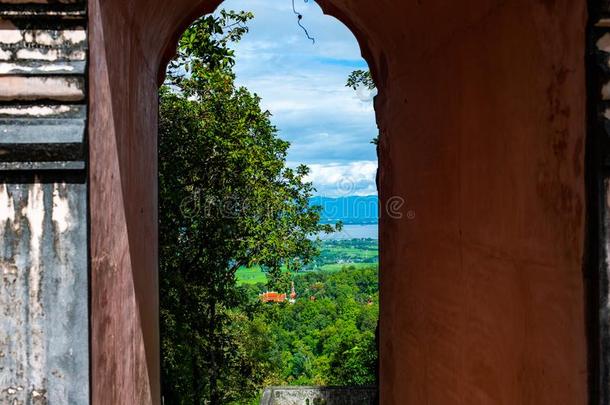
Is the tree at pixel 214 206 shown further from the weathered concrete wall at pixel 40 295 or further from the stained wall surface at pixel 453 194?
the weathered concrete wall at pixel 40 295

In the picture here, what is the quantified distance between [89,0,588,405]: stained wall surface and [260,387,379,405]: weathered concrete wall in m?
9.46

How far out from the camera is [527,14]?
7.29 ft

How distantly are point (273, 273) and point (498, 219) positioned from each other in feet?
27.9

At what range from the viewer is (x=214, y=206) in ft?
37.6

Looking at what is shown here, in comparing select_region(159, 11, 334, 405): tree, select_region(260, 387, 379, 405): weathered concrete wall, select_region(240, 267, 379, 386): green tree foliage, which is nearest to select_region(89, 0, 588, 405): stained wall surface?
select_region(159, 11, 334, 405): tree

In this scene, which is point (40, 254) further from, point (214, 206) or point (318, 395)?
point (318, 395)

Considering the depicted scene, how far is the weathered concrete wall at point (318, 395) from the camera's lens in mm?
13398

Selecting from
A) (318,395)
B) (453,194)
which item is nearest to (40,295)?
(453,194)

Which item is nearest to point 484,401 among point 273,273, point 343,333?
point 273,273

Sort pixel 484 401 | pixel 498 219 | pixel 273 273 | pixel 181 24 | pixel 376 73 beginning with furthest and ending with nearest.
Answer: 1. pixel 273 273
2. pixel 376 73
3. pixel 181 24
4. pixel 484 401
5. pixel 498 219

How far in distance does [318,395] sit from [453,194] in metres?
11.9

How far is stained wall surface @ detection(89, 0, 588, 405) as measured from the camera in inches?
78.6

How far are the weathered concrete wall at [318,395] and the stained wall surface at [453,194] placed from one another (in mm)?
9456

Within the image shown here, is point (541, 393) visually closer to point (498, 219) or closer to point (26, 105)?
point (498, 219)
